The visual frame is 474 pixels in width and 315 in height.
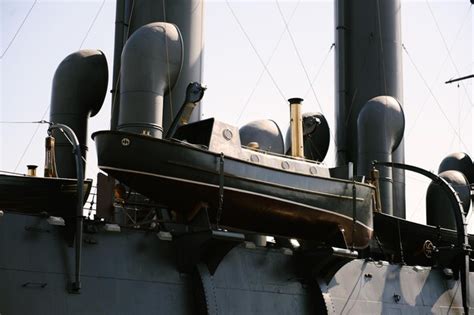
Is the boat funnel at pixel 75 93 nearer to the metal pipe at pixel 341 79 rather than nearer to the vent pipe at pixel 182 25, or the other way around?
the vent pipe at pixel 182 25

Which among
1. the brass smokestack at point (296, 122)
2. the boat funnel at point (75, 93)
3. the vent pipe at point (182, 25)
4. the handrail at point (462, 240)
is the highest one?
the vent pipe at point (182, 25)

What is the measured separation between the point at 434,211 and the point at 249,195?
43.5ft

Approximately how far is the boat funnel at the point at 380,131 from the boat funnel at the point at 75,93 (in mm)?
9514

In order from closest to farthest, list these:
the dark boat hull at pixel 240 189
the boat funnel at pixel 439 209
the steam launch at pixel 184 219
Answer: the steam launch at pixel 184 219
the dark boat hull at pixel 240 189
the boat funnel at pixel 439 209

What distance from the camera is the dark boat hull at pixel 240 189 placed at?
50.0ft

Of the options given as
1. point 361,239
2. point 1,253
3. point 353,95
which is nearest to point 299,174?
point 361,239

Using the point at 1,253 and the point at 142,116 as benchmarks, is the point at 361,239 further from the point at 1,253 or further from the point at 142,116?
the point at 1,253

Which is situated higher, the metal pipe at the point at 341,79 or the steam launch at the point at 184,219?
the metal pipe at the point at 341,79

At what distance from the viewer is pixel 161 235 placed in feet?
50.7

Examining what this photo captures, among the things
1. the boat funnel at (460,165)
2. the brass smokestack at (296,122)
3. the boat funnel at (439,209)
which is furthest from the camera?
the boat funnel at (460,165)

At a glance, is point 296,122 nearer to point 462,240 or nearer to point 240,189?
point 240,189

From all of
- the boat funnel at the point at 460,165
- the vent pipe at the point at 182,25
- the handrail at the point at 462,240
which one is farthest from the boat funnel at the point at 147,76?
the boat funnel at the point at 460,165

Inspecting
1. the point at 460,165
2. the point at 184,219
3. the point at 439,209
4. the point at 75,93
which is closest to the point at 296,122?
the point at 184,219

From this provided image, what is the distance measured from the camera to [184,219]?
1630cm
